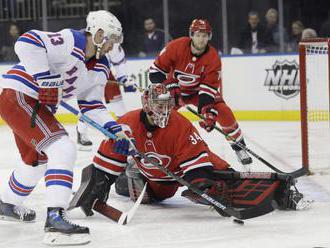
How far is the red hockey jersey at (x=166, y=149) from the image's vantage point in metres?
3.53

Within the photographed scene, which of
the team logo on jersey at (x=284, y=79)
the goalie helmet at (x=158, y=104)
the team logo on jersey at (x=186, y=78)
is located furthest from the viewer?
the team logo on jersey at (x=284, y=79)

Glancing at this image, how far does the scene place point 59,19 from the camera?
840cm

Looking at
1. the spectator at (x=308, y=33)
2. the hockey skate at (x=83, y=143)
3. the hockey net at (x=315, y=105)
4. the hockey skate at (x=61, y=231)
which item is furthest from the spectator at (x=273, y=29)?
the hockey skate at (x=61, y=231)

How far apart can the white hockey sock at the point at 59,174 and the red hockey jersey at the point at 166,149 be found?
0.43 metres

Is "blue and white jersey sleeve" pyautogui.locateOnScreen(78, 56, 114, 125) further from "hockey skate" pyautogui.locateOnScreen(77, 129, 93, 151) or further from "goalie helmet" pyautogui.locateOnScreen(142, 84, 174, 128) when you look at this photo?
"hockey skate" pyautogui.locateOnScreen(77, 129, 93, 151)

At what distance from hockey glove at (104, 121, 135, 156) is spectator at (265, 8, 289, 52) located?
4457 millimetres

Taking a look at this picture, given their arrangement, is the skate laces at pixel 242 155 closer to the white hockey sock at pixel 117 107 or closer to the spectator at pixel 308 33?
the white hockey sock at pixel 117 107

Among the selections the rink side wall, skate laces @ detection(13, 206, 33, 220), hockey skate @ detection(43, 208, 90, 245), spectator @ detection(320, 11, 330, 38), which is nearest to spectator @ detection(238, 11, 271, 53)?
the rink side wall

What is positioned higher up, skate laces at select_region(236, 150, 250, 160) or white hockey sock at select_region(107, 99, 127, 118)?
white hockey sock at select_region(107, 99, 127, 118)

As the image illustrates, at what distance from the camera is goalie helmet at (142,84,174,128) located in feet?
11.3

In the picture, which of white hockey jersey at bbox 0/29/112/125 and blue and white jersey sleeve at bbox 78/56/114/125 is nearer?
white hockey jersey at bbox 0/29/112/125

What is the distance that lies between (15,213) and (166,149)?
687 millimetres

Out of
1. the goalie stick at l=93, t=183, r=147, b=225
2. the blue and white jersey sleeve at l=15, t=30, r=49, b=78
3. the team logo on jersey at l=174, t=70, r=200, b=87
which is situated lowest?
the goalie stick at l=93, t=183, r=147, b=225

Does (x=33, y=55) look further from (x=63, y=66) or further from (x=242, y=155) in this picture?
(x=242, y=155)
